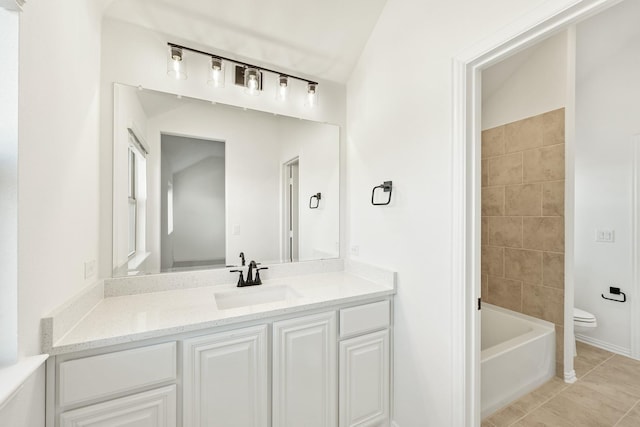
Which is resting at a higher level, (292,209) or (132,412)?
(292,209)

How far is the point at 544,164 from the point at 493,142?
0.52 metres

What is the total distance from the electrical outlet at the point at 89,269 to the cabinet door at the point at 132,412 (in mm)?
589

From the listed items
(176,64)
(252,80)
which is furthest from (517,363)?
(176,64)

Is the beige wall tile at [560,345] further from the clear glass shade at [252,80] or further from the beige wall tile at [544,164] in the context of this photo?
the clear glass shade at [252,80]

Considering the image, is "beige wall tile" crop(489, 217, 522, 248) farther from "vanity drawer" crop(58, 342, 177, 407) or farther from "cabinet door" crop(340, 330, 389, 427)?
"vanity drawer" crop(58, 342, 177, 407)

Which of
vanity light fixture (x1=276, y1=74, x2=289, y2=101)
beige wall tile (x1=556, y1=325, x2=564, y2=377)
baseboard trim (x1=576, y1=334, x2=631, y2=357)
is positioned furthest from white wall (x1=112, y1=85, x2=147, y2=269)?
baseboard trim (x1=576, y1=334, x2=631, y2=357)

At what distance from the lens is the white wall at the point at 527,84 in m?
2.10

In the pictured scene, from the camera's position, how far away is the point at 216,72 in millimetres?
1723

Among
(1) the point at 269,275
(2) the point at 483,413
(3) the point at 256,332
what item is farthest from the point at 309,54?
(2) the point at 483,413

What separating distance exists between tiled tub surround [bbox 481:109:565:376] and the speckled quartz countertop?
1516 millimetres

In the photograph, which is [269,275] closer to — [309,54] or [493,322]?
[309,54]

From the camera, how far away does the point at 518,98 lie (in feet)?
7.82

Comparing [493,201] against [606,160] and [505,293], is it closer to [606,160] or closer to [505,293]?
[505,293]

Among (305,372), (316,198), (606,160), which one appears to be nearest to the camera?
(305,372)
